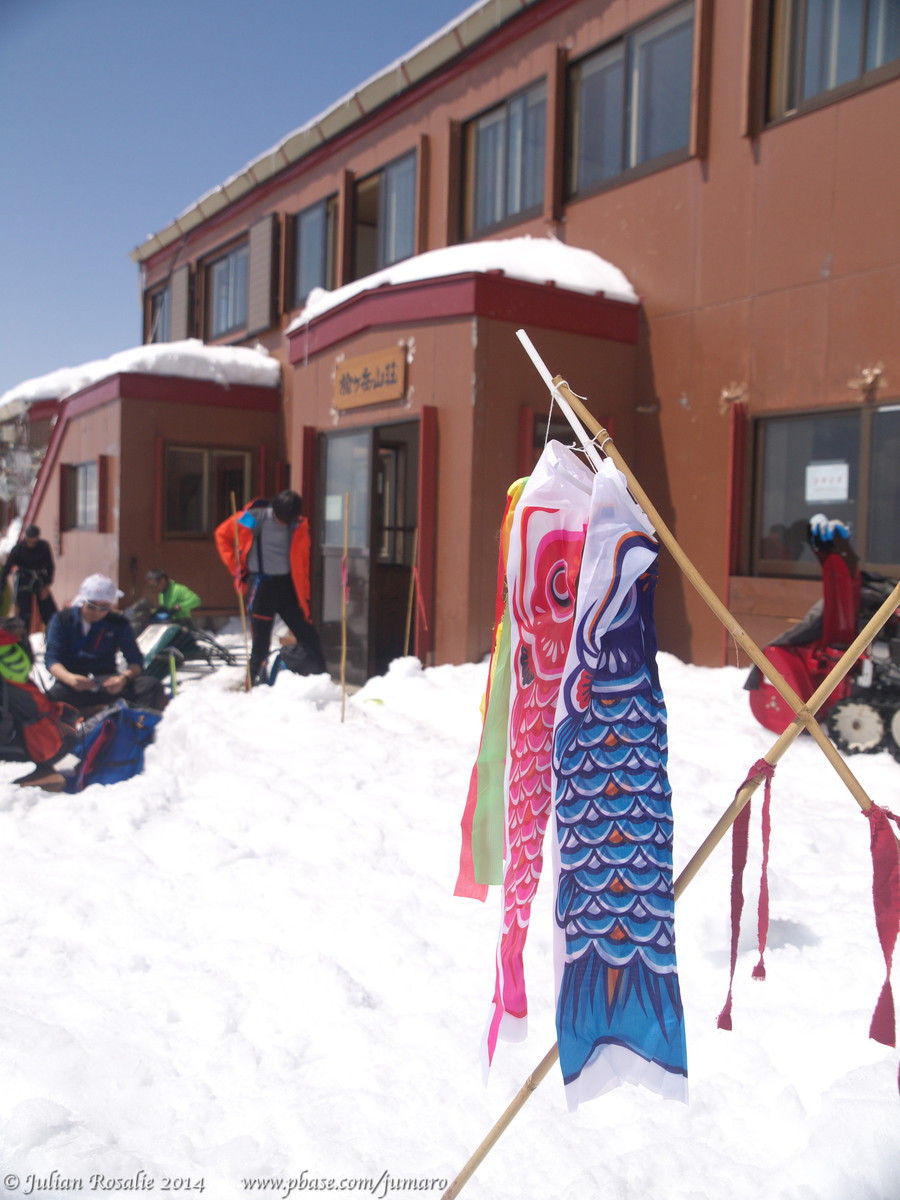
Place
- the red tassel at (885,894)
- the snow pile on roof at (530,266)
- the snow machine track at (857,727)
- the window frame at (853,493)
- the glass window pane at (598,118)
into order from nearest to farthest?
the red tassel at (885,894), the snow machine track at (857,727), the window frame at (853,493), the snow pile on roof at (530,266), the glass window pane at (598,118)

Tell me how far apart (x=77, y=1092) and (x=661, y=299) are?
25.0 feet

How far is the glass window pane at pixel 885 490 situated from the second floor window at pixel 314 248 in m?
8.71

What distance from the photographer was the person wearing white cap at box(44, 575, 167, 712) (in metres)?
6.41

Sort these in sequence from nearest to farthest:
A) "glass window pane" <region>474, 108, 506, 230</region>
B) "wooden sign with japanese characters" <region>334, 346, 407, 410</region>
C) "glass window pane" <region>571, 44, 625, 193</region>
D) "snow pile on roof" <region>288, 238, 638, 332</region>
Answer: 1. "snow pile on roof" <region>288, 238, 638, 332</region>
2. "wooden sign with japanese characters" <region>334, 346, 407, 410</region>
3. "glass window pane" <region>571, 44, 625, 193</region>
4. "glass window pane" <region>474, 108, 506, 230</region>

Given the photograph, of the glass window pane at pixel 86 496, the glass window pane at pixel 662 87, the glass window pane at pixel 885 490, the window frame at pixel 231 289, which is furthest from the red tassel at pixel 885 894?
the window frame at pixel 231 289

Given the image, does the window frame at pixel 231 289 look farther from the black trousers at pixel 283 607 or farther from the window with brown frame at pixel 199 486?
the black trousers at pixel 283 607

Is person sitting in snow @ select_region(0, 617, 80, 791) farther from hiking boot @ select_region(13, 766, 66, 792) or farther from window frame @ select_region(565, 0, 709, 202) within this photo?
window frame @ select_region(565, 0, 709, 202)

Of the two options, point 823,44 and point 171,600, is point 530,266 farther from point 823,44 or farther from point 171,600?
point 171,600

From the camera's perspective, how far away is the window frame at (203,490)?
1304cm

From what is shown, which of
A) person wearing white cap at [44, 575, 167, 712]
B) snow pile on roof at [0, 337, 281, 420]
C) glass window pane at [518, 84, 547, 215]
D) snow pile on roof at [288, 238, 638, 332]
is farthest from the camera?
snow pile on roof at [0, 337, 281, 420]

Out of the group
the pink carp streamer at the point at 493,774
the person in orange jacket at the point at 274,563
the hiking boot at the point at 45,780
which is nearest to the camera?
the pink carp streamer at the point at 493,774

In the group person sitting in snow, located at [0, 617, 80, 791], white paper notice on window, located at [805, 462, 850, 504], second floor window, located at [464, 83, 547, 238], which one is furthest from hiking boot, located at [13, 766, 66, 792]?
second floor window, located at [464, 83, 547, 238]

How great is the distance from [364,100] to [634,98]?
4628 mm

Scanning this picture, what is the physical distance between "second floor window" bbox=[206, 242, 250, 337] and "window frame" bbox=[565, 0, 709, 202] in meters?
7.64
